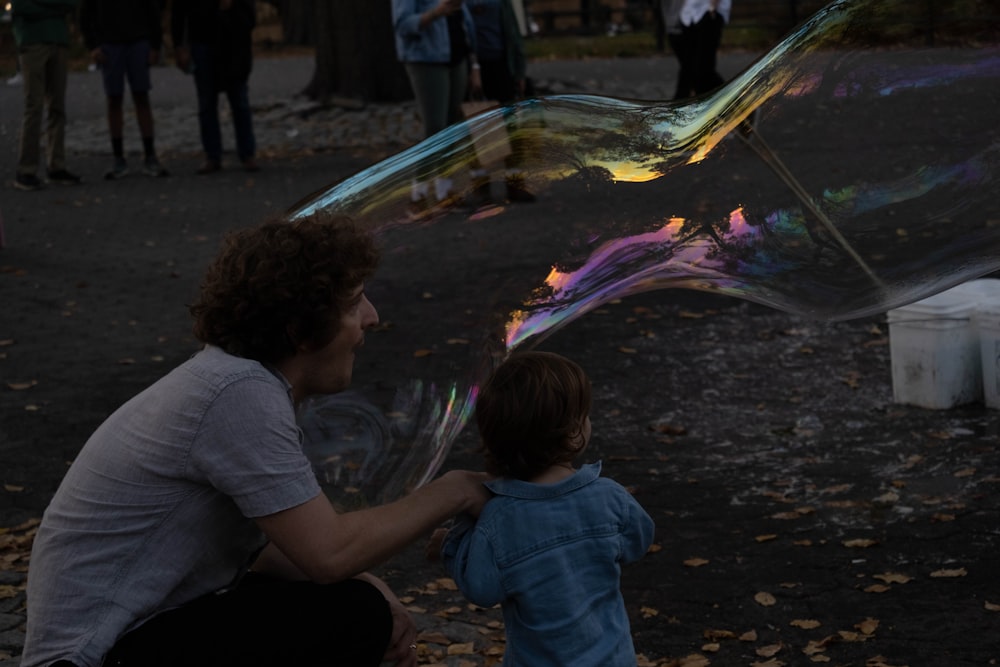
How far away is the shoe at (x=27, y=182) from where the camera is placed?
12.6m

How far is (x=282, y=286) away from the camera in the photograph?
265 cm

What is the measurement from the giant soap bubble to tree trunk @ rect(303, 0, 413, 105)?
39.4 ft

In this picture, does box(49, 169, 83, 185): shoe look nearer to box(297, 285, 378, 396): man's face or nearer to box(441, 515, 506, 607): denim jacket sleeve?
box(297, 285, 378, 396): man's face

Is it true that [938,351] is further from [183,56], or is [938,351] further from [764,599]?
[183,56]

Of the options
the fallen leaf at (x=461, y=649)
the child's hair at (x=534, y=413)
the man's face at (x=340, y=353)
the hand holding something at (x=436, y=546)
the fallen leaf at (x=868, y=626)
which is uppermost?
the man's face at (x=340, y=353)

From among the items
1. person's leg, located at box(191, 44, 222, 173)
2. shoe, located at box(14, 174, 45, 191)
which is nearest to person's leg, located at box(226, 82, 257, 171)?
person's leg, located at box(191, 44, 222, 173)

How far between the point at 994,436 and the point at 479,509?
136 inches

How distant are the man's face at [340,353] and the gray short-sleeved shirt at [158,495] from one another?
7cm

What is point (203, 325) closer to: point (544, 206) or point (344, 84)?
point (544, 206)

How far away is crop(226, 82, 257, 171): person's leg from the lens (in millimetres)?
12719

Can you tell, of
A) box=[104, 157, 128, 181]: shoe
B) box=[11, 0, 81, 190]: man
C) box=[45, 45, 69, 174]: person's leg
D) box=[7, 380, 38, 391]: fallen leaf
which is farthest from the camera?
box=[104, 157, 128, 181]: shoe

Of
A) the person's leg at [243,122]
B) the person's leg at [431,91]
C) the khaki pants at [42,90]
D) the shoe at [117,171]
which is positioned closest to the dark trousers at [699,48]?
the person's leg at [431,91]

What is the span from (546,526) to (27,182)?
35.5 ft

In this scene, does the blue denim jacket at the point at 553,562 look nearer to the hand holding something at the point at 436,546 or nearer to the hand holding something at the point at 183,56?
the hand holding something at the point at 436,546
